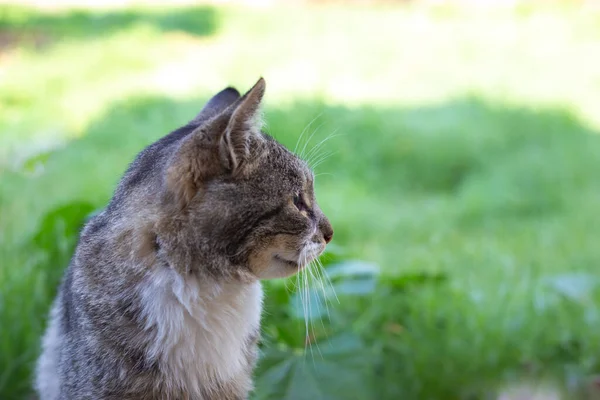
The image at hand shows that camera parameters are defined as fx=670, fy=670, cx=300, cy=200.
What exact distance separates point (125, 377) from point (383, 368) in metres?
1.11

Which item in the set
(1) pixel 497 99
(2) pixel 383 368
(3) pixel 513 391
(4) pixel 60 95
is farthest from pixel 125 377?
(1) pixel 497 99

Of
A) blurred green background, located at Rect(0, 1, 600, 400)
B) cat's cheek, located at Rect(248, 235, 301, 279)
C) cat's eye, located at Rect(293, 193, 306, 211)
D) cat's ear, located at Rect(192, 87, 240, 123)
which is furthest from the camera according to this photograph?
blurred green background, located at Rect(0, 1, 600, 400)

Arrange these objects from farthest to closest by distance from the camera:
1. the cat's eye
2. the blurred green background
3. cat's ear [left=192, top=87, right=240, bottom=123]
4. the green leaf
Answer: the blurred green background
the green leaf
cat's ear [left=192, top=87, right=240, bottom=123]
the cat's eye

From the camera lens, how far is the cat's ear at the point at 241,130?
1.47 meters

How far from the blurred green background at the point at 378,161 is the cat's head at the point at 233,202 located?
0.52 ft

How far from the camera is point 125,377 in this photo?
1605mm

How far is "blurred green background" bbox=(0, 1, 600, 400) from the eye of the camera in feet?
7.88

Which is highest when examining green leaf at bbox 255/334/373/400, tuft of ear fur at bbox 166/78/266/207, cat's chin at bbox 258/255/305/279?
tuft of ear fur at bbox 166/78/266/207

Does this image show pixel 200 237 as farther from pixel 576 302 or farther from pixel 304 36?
pixel 304 36

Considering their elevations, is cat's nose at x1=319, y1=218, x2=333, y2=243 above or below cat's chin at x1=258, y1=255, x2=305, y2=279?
above

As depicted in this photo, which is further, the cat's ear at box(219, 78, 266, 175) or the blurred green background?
the blurred green background

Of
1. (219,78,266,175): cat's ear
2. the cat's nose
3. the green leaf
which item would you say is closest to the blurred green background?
the green leaf

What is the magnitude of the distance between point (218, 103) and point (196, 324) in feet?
2.09

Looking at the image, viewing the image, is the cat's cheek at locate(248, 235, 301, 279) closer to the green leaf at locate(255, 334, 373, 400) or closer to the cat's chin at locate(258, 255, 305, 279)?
the cat's chin at locate(258, 255, 305, 279)
